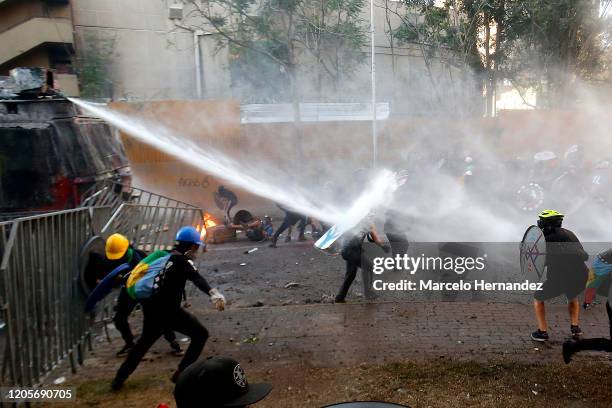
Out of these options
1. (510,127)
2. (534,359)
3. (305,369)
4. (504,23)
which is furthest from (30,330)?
(504,23)

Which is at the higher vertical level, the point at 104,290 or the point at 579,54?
the point at 579,54

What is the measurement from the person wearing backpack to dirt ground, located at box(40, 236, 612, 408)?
0.31m

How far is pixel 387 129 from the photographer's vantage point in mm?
15234

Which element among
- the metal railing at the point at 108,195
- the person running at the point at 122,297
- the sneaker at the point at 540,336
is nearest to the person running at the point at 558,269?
the sneaker at the point at 540,336

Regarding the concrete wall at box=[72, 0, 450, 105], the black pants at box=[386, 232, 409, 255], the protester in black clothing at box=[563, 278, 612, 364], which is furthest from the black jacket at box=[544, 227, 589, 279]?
the concrete wall at box=[72, 0, 450, 105]

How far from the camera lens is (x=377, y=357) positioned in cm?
471

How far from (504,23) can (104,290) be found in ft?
53.6

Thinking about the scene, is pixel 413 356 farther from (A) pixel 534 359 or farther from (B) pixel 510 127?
(B) pixel 510 127

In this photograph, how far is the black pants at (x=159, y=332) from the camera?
13.8 ft

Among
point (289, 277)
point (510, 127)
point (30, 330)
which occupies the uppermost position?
point (510, 127)

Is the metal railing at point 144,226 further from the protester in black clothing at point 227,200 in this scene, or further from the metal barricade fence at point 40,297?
the protester in black clothing at point 227,200

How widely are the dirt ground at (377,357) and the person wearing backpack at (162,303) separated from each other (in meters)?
0.31

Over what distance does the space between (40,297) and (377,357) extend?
116 inches

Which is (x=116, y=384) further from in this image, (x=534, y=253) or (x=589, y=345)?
(x=534, y=253)
